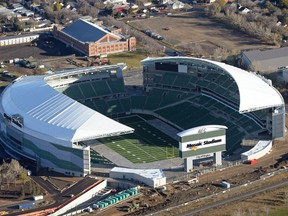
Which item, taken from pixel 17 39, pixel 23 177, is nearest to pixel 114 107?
pixel 23 177

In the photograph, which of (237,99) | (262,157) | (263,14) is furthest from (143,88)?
(263,14)

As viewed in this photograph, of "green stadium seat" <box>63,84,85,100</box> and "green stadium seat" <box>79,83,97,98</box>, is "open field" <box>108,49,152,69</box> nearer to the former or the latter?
"green stadium seat" <box>79,83,97,98</box>

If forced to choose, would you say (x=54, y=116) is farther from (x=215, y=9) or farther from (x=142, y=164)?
(x=215, y=9)

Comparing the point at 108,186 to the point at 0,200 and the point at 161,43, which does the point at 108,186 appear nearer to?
the point at 0,200

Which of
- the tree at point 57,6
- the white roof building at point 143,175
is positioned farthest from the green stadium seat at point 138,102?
the tree at point 57,6

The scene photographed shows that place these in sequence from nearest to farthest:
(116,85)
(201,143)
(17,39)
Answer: (201,143) → (116,85) → (17,39)

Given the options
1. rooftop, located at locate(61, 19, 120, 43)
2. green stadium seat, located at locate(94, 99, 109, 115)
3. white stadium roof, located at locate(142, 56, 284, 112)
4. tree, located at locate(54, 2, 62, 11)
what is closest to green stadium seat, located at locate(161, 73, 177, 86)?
green stadium seat, located at locate(94, 99, 109, 115)

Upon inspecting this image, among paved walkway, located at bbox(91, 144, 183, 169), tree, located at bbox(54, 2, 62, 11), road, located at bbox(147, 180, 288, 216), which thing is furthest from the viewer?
tree, located at bbox(54, 2, 62, 11)
